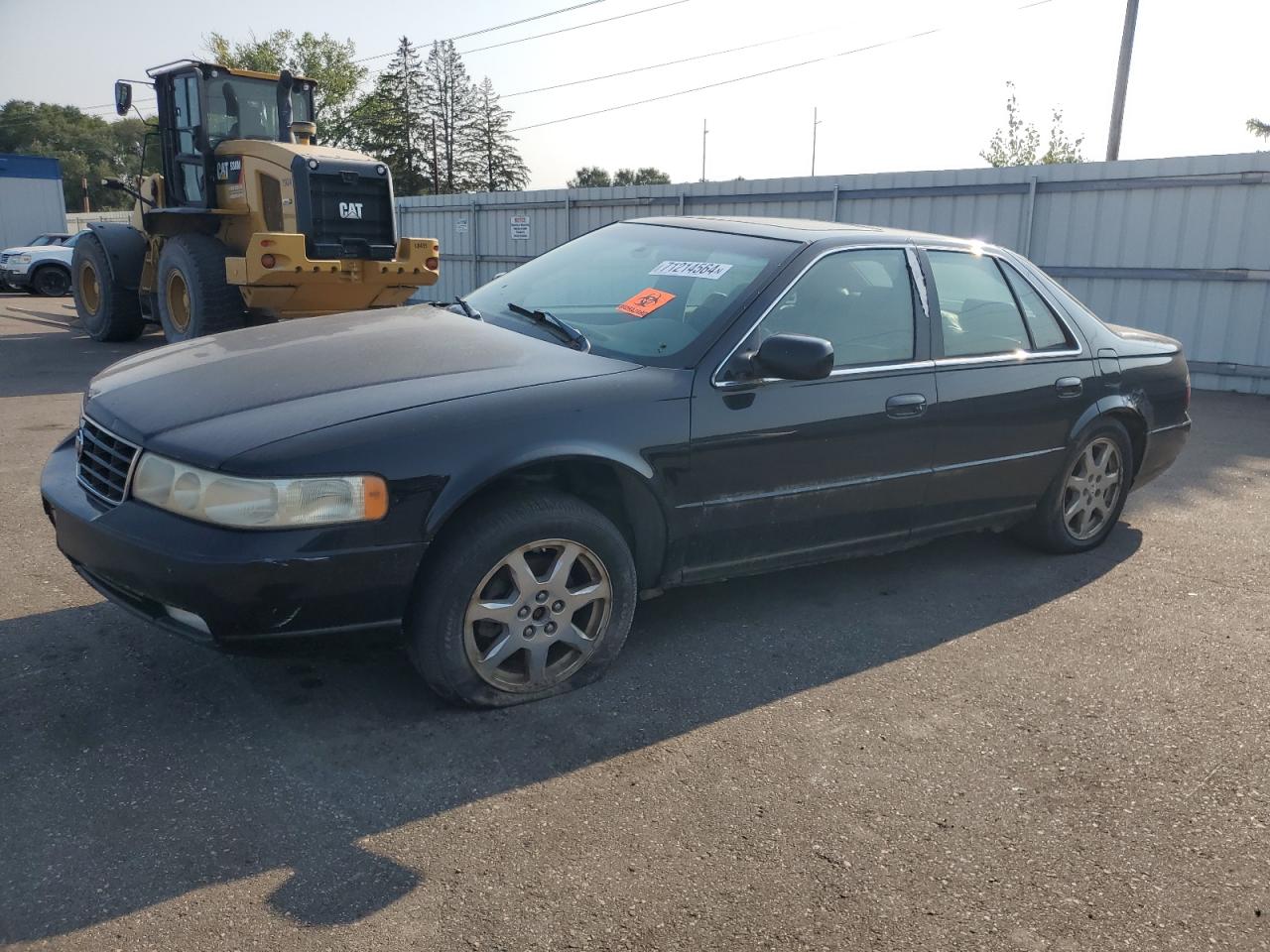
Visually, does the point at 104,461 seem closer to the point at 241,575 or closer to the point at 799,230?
the point at 241,575

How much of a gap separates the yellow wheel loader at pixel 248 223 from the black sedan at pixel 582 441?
6.65 metres

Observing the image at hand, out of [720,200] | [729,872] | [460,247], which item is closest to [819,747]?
[729,872]

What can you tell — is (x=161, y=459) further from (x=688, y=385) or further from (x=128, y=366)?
(x=688, y=385)

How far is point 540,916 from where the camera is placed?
2346 mm

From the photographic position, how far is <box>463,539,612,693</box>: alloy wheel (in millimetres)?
3217

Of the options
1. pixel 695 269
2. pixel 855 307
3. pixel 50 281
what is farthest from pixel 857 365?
pixel 50 281

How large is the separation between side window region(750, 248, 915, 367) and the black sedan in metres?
0.01

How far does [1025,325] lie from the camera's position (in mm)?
4781

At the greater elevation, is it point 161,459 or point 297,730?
point 161,459

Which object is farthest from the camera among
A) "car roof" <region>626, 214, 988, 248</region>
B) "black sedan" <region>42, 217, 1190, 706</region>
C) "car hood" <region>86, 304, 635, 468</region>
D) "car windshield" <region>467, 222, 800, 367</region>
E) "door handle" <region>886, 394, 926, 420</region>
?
"car roof" <region>626, 214, 988, 248</region>

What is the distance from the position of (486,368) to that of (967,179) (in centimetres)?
1031

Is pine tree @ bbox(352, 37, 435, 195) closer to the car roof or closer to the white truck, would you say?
the white truck

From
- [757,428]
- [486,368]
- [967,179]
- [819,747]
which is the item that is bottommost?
[819,747]

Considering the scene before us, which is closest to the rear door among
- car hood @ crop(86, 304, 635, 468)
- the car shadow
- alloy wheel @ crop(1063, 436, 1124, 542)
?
alloy wheel @ crop(1063, 436, 1124, 542)
